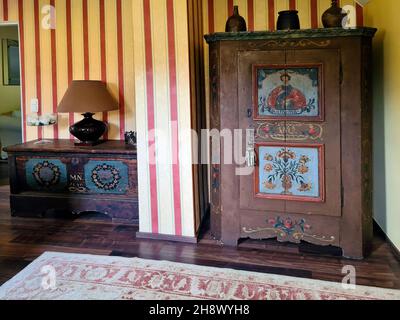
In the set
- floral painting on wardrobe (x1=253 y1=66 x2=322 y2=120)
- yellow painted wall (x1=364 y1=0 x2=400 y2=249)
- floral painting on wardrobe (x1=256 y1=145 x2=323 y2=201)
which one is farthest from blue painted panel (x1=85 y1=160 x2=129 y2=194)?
yellow painted wall (x1=364 y1=0 x2=400 y2=249)

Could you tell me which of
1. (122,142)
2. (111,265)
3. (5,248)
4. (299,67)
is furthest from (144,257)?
(299,67)

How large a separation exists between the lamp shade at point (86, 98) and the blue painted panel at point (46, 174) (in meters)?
0.54

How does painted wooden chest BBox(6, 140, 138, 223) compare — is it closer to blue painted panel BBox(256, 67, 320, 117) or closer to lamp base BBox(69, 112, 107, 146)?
lamp base BBox(69, 112, 107, 146)

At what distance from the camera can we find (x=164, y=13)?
10.2 ft

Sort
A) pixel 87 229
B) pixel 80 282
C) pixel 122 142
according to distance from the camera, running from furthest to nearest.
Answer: pixel 122 142 → pixel 87 229 → pixel 80 282

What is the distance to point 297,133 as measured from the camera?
2.91m

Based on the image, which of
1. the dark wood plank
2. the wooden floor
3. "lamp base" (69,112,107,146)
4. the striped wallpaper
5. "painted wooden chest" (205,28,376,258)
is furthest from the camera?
"lamp base" (69,112,107,146)

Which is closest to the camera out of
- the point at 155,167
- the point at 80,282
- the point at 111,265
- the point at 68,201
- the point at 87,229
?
the point at 80,282

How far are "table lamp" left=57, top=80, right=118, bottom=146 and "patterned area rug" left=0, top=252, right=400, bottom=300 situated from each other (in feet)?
4.83

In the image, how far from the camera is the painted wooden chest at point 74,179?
3.66m

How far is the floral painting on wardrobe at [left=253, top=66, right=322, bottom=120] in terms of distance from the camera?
285cm
